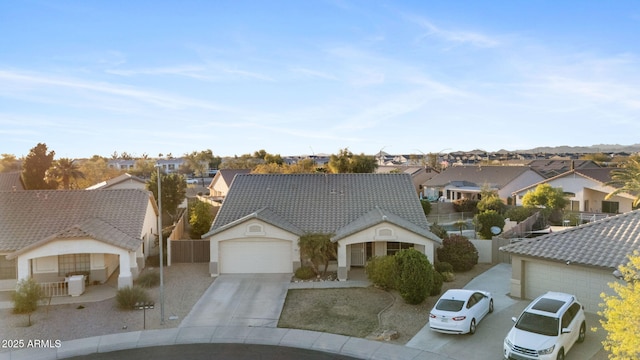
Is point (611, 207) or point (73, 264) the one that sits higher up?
point (611, 207)

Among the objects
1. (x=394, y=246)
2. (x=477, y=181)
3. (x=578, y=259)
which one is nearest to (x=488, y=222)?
(x=394, y=246)

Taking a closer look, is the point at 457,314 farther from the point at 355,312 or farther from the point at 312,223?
the point at 312,223

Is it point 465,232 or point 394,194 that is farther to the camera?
point 465,232

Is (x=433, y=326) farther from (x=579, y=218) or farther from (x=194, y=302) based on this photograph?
(x=579, y=218)

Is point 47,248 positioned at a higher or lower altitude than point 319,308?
higher

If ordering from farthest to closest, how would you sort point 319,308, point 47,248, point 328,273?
point 328,273, point 47,248, point 319,308

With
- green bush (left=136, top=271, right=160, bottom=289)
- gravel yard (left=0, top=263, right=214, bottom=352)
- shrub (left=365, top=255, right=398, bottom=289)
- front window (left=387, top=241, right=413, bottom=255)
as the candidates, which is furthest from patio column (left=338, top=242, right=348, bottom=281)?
green bush (left=136, top=271, right=160, bottom=289)

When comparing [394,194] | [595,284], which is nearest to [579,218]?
[394,194]
